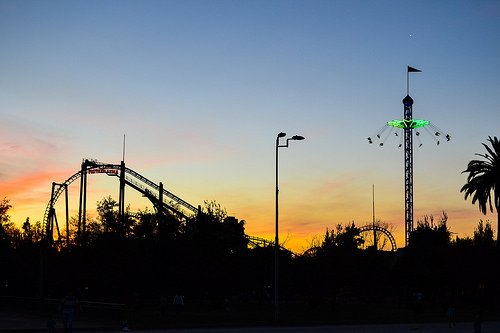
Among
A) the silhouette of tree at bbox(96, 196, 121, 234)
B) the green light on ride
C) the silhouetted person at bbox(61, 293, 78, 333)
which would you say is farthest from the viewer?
the green light on ride

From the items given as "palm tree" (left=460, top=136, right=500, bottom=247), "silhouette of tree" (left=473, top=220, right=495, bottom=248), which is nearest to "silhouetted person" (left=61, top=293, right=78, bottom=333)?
"palm tree" (left=460, top=136, right=500, bottom=247)

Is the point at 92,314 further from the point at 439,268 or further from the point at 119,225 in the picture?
the point at 439,268

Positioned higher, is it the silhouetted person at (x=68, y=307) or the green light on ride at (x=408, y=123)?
the green light on ride at (x=408, y=123)

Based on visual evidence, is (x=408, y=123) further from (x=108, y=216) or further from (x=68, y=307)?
Answer: (x=68, y=307)

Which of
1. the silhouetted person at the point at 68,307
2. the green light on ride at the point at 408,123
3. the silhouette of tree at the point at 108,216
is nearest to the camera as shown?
the silhouetted person at the point at 68,307

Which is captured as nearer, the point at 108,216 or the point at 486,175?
the point at 486,175

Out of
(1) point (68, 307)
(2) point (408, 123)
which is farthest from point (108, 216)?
(2) point (408, 123)

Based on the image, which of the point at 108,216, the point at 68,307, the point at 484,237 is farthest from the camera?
the point at 484,237

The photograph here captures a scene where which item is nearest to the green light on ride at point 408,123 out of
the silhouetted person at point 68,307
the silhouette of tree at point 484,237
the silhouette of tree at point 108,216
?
the silhouette of tree at point 484,237

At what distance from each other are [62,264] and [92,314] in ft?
99.4

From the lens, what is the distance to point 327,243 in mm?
96500

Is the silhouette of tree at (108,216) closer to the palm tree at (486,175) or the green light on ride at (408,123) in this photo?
the palm tree at (486,175)

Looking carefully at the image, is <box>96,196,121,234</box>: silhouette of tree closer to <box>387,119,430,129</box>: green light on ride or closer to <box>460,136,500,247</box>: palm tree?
<box>460,136,500,247</box>: palm tree

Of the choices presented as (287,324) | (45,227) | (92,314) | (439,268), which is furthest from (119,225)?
(439,268)
